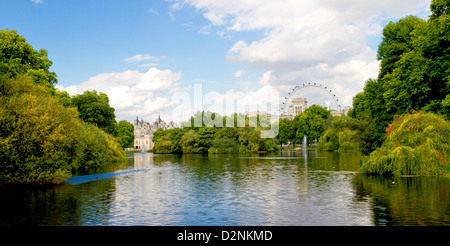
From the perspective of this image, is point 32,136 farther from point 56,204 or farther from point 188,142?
point 188,142

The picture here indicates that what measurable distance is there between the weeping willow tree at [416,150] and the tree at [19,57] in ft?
123

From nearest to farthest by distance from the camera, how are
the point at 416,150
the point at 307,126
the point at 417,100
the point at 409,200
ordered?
1. the point at 409,200
2. the point at 416,150
3. the point at 417,100
4. the point at 307,126

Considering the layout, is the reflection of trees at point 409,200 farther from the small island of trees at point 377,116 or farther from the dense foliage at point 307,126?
the dense foliage at point 307,126

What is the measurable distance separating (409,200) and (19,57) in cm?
4617

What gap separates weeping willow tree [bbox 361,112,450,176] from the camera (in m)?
30.6

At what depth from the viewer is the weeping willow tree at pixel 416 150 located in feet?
100

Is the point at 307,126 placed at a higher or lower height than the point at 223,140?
higher

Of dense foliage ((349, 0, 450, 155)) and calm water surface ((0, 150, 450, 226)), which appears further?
dense foliage ((349, 0, 450, 155))

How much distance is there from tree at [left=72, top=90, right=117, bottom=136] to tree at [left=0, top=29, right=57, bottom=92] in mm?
23471

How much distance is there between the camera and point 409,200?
19891 millimetres

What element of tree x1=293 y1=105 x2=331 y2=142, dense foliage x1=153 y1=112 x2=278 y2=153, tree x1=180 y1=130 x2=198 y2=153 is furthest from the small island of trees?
tree x1=293 y1=105 x2=331 y2=142

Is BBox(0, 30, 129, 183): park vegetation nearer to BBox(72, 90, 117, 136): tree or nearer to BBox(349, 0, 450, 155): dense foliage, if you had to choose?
BBox(349, 0, 450, 155): dense foliage

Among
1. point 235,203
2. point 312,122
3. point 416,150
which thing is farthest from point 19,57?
point 312,122
